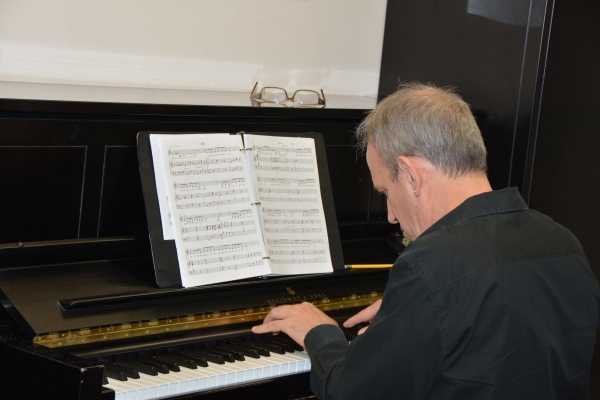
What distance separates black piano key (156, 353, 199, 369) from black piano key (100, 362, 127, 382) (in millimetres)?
118

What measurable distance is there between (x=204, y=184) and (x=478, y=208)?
81 cm

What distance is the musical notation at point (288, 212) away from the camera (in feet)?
6.77

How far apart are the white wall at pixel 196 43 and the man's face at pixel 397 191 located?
1158 millimetres

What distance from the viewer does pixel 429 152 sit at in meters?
1.48

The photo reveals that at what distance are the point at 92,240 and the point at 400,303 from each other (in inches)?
40.3

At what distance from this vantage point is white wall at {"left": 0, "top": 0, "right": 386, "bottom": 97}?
7.48 feet

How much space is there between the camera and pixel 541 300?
4.51 feet

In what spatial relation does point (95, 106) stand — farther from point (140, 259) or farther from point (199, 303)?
point (199, 303)

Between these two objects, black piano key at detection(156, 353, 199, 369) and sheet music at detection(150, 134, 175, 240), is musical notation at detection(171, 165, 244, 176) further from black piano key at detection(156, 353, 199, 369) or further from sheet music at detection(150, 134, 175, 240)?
black piano key at detection(156, 353, 199, 369)

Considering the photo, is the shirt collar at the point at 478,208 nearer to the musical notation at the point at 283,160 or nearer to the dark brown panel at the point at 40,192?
the musical notation at the point at 283,160

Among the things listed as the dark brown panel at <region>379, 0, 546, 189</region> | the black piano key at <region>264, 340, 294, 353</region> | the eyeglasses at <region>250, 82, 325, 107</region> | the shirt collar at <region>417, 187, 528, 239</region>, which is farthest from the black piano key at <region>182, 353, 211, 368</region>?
the dark brown panel at <region>379, 0, 546, 189</region>

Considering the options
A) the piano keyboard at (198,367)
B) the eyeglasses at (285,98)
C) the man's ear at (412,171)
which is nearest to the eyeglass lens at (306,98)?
the eyeglasses at (285,98)

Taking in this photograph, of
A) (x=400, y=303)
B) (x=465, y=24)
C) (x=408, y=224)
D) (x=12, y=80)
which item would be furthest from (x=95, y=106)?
(x=465, y=24)

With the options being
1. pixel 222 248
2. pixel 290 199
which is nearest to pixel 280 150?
pixel 290 199
